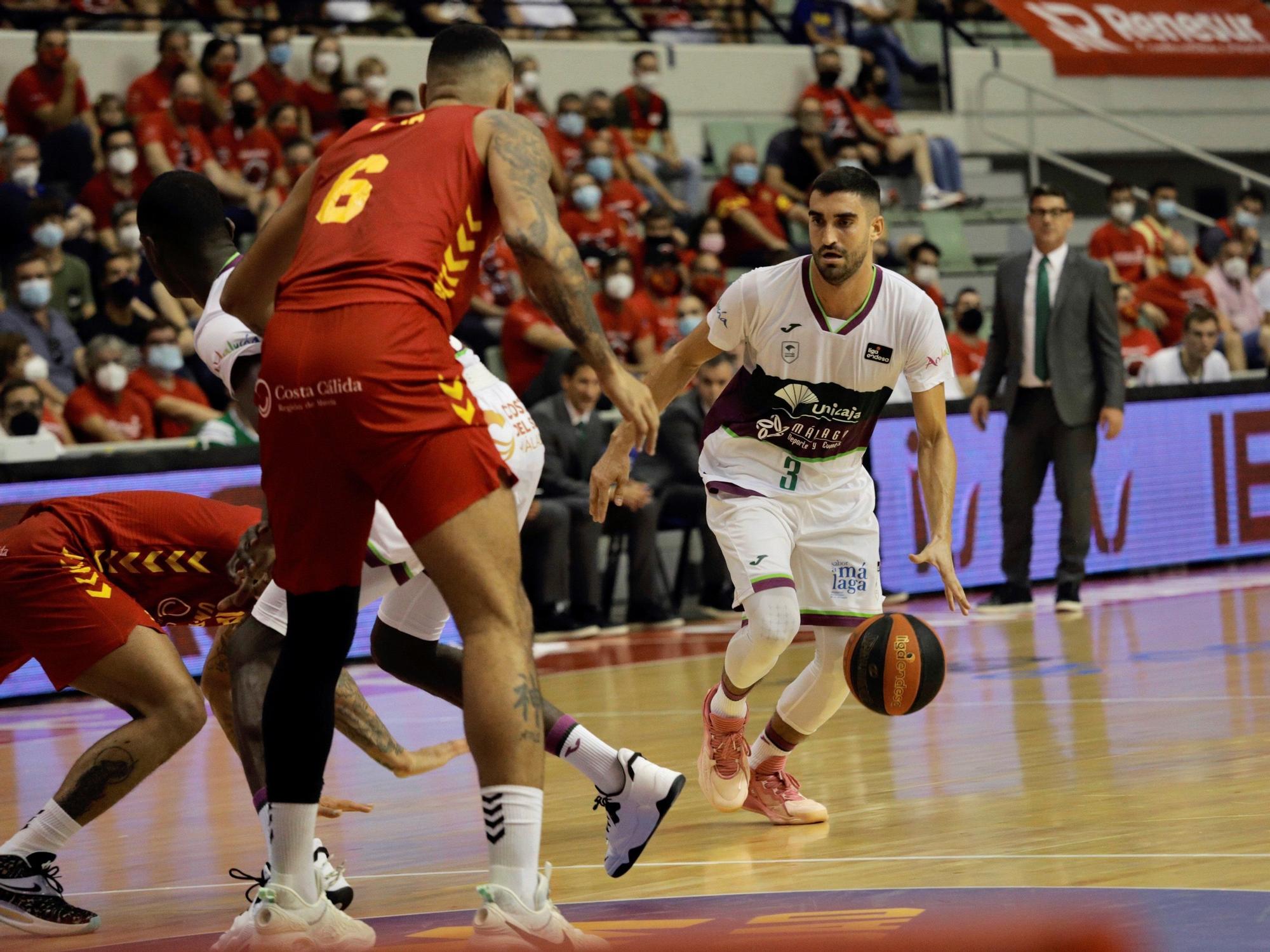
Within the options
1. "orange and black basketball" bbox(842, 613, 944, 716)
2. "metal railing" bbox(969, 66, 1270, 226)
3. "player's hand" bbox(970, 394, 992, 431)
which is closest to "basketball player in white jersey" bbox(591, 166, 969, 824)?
"orange and black basketball" bbox(842, 613, 944, 716)

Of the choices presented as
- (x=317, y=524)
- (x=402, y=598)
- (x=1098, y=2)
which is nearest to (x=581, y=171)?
(x=1098, y=2)

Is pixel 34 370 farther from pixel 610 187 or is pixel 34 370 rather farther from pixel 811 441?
pixel 811 441

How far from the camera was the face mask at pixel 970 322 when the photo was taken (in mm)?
14617

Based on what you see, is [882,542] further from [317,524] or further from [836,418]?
[317,524]

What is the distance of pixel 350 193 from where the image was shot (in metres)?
4.04

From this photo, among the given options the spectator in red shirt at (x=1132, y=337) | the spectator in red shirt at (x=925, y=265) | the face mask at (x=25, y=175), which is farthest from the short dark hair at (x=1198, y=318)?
the face mask at (x=25, y=175)

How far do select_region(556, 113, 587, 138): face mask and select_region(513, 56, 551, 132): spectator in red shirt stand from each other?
0.11 m

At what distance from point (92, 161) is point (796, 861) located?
10254 mm

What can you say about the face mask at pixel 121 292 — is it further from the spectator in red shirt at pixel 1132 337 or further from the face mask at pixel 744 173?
the spectator in red shirt at pixel 1132 337

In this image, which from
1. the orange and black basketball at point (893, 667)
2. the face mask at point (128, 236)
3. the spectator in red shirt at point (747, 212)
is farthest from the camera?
the spectator in red shirt at point (747, 212)

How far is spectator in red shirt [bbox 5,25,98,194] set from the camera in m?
13.5

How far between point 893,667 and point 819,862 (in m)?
0.87

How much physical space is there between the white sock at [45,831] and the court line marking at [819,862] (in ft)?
1.18

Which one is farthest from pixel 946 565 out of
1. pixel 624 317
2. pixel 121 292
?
pixel 624 317
